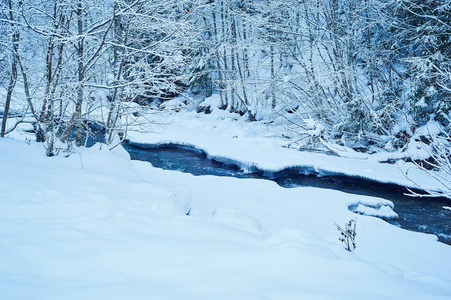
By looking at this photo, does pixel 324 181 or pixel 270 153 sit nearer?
pixel 324 181

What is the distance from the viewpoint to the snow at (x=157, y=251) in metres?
1.56

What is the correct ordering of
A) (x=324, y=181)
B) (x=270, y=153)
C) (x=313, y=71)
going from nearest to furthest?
(x=324, y=181) → (x=270, y=153) → (x=313, y=71)

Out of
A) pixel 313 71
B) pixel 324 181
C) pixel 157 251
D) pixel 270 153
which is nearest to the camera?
pixel 157 251

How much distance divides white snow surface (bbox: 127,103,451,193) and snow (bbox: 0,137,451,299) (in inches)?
77.9

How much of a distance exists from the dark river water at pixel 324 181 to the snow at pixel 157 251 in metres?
1.33

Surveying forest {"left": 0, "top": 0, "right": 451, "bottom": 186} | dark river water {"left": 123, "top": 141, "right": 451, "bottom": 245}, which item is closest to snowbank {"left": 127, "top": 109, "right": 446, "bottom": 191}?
dark river water {"left": 123, "top": 141, "right": 451, "bottom": 245}

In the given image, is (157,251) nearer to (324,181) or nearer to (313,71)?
(324,181)

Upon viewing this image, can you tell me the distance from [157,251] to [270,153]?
848cm

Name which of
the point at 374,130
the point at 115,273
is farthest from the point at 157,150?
the point at 115,273

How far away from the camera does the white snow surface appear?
25.8 ft

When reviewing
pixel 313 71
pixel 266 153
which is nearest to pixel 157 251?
pixel 266 153

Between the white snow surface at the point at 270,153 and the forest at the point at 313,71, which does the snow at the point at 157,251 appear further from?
the white snow surface at the point at 270,153

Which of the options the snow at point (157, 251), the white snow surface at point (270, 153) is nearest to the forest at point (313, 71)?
the white snow surface at point (270, 153)

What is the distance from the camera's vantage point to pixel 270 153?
33.6 ft
